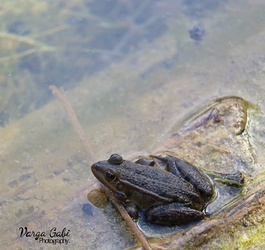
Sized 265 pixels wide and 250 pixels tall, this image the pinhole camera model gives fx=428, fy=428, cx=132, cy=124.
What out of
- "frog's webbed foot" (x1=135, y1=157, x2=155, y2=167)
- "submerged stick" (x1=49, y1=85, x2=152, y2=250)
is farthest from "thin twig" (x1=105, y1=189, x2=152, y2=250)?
"frog's webbed foot" (x1=135, y1=157, x2=155, y2=167)

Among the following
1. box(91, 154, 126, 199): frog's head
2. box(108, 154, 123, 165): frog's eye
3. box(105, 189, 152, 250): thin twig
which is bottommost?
box(105, 189, 152, 250): thin twig

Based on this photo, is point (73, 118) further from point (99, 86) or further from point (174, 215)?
point (174, 215)

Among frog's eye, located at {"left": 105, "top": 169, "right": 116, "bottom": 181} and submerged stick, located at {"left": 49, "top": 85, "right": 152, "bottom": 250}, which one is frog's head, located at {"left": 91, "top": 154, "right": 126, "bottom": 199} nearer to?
frog's eye, located at {"left": 105, "top": 169, "right": 116, "bottom": 181}

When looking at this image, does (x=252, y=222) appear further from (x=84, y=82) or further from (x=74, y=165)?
(x=84, y=82)

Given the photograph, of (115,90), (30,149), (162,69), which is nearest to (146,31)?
(162,69)

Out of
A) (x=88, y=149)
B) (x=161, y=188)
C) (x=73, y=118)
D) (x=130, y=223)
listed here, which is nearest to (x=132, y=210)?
(x=130, y=223)

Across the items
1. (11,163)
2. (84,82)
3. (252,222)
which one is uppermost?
(252,222)
